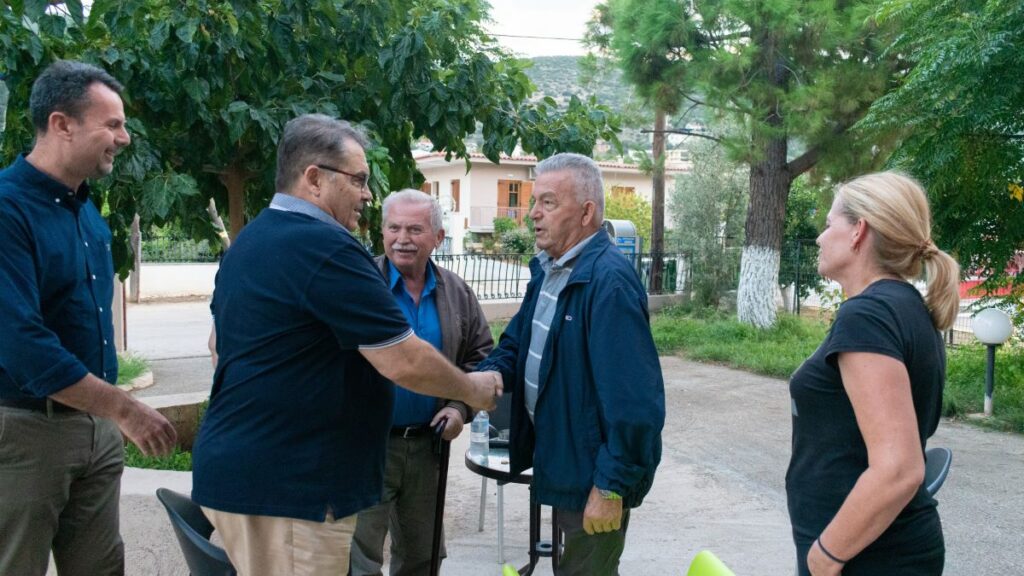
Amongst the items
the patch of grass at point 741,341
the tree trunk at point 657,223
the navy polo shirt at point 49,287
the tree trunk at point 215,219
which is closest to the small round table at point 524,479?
the navy polo shirt at point 49,287

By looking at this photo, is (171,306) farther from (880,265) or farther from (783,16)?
(880,265)

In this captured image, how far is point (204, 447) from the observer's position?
87.0 inches

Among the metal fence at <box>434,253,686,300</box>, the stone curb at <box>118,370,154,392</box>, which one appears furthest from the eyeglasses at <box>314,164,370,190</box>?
the metal fence at <box>434,253,686,300</box>

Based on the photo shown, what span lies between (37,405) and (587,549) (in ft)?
5.52

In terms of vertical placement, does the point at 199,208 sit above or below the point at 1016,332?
above

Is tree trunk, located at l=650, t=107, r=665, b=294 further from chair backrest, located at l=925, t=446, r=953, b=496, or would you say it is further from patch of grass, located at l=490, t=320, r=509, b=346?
chair backrest, located at l=925, t=446, r=953, b=496

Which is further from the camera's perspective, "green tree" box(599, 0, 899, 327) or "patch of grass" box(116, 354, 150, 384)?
"green tree" box(599, 0, 899, 327)

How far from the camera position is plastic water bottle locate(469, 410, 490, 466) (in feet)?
12.2

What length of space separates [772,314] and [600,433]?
12.3 m

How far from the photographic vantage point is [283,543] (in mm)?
2215

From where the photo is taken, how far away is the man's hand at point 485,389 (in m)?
2.57

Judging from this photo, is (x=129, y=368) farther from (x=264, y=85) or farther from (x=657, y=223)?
(x=657, y=223)

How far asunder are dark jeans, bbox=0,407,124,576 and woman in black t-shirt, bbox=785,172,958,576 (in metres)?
2.08

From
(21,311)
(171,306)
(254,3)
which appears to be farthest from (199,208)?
(171,306)
